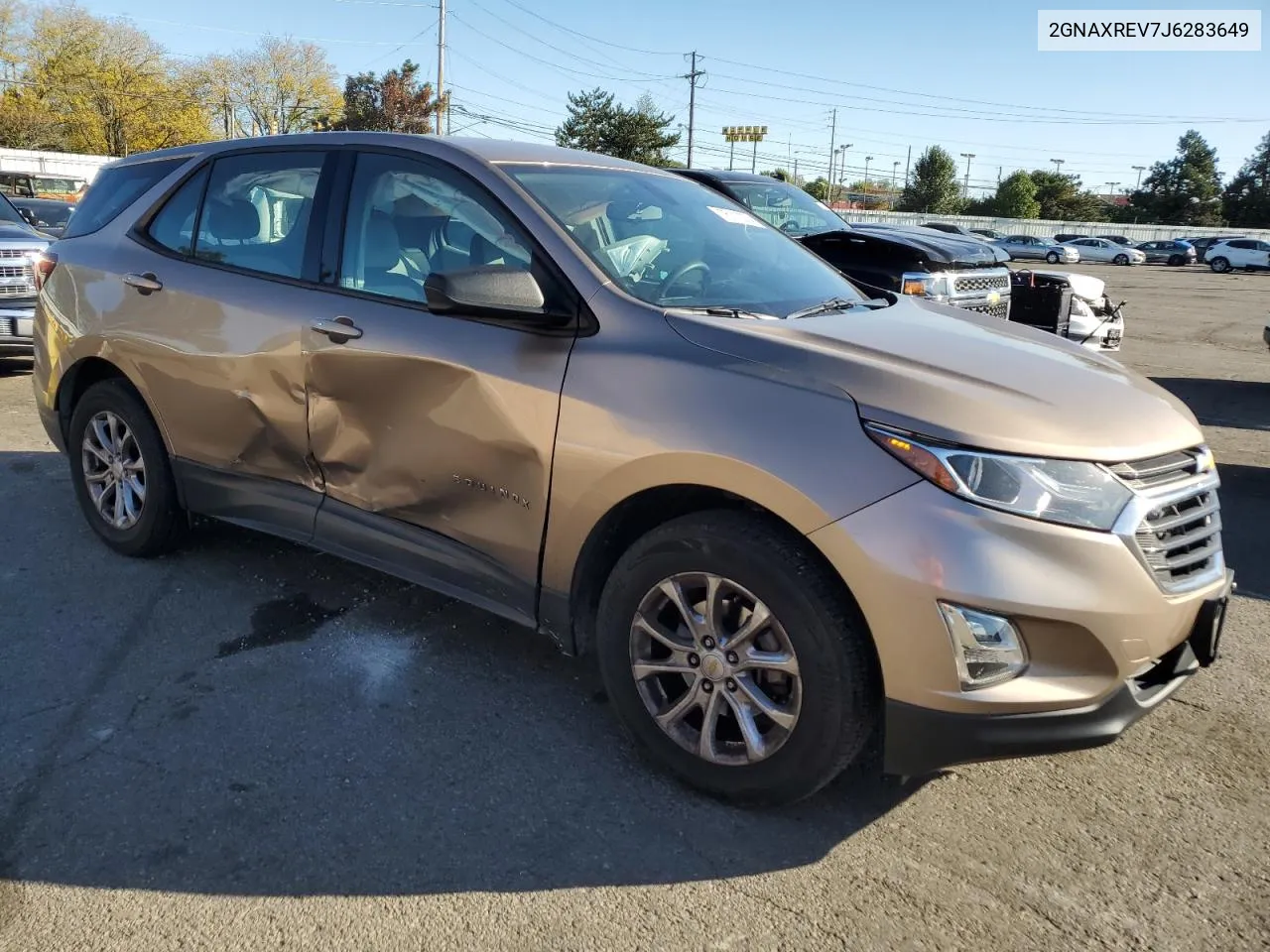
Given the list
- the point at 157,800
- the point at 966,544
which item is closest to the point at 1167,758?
the point at 966,544

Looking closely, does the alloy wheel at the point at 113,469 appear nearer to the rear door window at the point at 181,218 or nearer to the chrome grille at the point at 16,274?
the rear door window at the point at 181,218

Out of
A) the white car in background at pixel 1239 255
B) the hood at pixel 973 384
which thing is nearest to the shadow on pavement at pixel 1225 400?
the hood at pixel 973 384

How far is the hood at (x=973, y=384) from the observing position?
242 cm

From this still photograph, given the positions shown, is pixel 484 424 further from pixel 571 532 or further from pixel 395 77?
pixel 395 77

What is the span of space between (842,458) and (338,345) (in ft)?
6.17

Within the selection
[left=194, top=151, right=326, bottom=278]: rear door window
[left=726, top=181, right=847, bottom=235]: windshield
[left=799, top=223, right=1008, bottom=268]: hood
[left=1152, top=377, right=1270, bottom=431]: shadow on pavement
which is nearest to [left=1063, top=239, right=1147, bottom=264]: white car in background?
[left=1152, top=377, right=1270, bottom=431]: shadow on pavement

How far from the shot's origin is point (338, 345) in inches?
135

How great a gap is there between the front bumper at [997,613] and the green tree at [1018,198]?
83.6m

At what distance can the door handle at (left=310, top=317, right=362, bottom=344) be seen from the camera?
11.1 ft

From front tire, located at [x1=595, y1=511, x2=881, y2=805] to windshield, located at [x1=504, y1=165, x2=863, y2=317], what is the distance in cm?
86

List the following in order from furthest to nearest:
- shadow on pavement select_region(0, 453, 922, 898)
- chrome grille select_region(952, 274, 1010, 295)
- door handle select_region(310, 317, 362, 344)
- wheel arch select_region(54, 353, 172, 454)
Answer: chrome grille select_region(952, 274, 1010, 295) < wheel arch select_region(54, 353, 172, 454) < door handle select_region(310, 317, 362, 344) < shadow on pavement select_region(0, 453, 922, 898)

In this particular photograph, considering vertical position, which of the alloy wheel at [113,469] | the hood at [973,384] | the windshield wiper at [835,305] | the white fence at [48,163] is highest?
the white fence at [48,163]

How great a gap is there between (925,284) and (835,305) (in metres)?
5.27

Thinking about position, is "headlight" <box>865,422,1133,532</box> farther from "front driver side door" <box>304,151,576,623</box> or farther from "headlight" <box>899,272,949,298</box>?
"headlight" <box>899,272,949,298</box>
